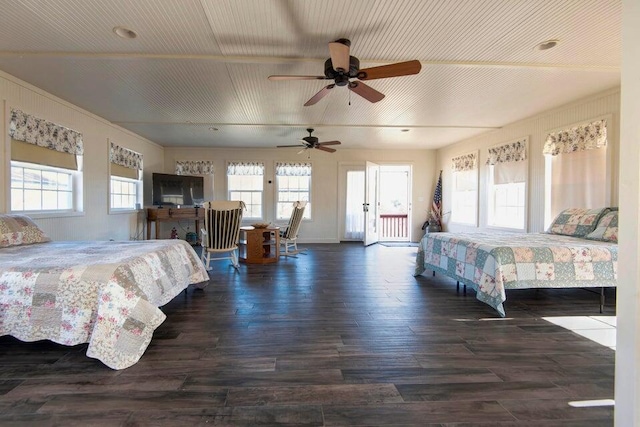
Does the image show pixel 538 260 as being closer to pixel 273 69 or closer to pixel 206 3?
pixel 273 69

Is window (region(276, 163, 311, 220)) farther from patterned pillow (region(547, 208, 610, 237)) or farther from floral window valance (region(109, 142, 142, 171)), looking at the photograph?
patterned pillow (region(547, 208, 610, 237))

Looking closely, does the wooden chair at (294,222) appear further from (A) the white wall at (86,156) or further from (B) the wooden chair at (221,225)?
(A) the white wall at (86,156)

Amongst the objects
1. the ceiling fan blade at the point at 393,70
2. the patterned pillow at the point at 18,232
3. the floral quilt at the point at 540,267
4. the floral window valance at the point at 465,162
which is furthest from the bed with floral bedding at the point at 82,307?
the floral window valance at the point at 465,162

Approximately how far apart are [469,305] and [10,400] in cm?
333

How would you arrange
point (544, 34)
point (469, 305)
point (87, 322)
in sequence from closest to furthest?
1. point (87, 322)
2. point (544, 34)
3. point (469, 305)

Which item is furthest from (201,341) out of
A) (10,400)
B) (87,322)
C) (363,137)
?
(363,137)

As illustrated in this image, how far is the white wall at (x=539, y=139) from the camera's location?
3.64 m

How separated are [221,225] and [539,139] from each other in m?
4.91

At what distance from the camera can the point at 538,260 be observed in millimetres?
2811

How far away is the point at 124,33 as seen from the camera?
2.51 m

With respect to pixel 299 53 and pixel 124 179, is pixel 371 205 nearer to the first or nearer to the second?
pixel 299 53

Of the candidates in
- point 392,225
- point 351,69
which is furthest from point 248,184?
point 351,69

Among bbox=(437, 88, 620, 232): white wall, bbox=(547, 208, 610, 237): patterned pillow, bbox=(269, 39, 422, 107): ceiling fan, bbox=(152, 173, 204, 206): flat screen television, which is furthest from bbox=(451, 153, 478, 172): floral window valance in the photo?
bbox=(152, 173, 204, 206): flat screen television

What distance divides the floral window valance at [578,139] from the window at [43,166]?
677 centimetres
